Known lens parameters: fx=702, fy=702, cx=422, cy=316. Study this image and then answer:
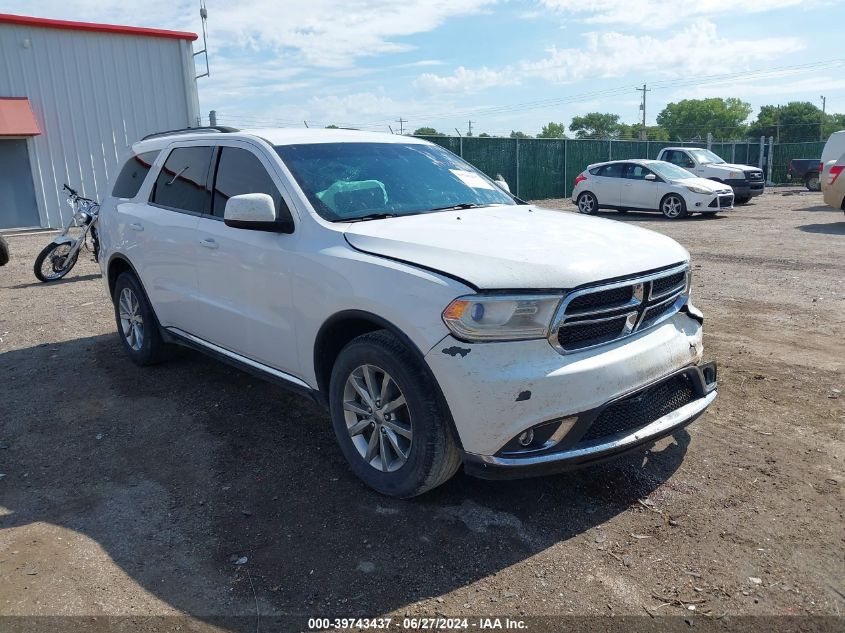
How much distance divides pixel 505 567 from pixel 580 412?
74 cm

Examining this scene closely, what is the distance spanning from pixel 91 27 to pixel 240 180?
711 inches

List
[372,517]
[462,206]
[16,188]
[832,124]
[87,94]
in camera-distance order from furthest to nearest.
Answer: [832,124] < [87,94] < [16,188] < [462,206] < [372,517]

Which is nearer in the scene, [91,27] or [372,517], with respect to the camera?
[372,517]

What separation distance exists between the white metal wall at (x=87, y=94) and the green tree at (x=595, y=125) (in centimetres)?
10860

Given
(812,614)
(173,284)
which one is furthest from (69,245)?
(812,614)

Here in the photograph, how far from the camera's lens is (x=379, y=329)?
3.44 metres

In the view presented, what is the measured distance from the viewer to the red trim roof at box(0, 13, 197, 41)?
18.0 m

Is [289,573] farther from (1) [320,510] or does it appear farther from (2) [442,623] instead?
(2) [442,623]

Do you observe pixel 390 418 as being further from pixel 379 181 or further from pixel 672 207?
pixel 672 207

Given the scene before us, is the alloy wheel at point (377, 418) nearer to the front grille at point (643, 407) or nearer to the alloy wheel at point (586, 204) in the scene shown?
the front grille at point (643, 407)

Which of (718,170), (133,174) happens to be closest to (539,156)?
(718,170)

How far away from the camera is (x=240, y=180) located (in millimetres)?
4453

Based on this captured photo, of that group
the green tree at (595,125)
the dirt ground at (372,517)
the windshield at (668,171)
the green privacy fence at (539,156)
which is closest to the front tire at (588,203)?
the windshield at (668,171)

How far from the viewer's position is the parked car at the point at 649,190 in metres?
17.4
